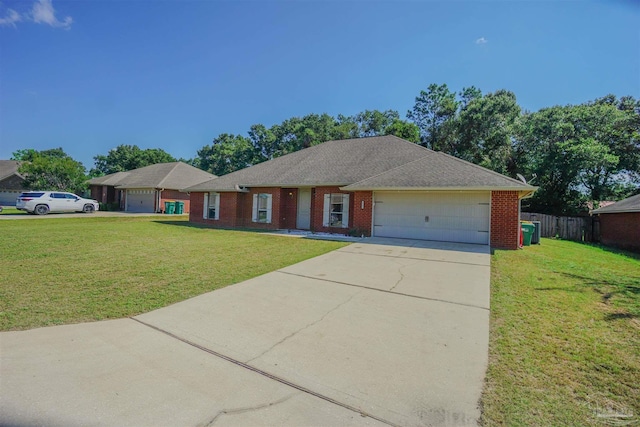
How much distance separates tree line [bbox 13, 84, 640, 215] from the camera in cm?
2136

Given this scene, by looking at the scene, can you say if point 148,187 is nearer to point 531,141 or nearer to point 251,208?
point 251,208

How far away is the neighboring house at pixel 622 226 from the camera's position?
14.2 meters

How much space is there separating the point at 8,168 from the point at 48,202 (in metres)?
24.4

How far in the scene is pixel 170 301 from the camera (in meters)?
5.03

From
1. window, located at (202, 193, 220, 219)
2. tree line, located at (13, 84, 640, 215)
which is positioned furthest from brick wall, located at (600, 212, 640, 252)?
window, located at (202, 193, 220, 219)

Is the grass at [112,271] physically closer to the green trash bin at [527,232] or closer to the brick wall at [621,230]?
the green trash bin at [527,232]

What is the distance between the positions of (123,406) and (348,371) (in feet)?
6.56

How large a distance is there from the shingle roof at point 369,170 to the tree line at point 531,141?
280 inches

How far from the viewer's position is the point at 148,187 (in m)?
27.6

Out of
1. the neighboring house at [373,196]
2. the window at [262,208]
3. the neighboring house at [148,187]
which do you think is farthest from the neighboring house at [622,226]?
the neighboring house at [148,187]

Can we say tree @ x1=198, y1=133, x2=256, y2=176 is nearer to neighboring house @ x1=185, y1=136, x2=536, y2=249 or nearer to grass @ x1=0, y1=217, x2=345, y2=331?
neighboring house @ x1=185, y1=136, x2=536, y2=249

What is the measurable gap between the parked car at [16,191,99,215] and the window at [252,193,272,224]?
1704 cm

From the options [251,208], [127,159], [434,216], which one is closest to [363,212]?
[434,216]

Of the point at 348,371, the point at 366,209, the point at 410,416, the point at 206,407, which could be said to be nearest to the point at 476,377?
the point at 410,416
